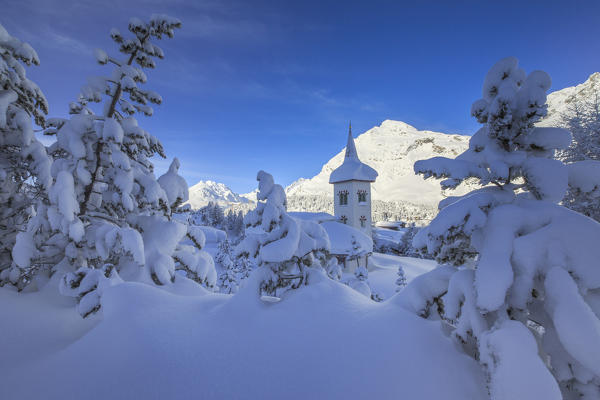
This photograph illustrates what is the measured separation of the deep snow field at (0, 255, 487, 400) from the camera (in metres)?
2.16

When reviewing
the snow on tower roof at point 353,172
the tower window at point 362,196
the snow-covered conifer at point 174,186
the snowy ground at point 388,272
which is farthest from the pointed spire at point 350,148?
the snow-covered conifer at point 174,186

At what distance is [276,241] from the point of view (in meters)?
3.76

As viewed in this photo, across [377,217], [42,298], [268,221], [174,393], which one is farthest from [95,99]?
[377,217]

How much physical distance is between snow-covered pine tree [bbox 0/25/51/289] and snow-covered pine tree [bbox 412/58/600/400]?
7.21m

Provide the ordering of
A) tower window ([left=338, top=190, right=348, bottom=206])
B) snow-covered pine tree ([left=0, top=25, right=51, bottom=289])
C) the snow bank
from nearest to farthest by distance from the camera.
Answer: the snow bank < snow-covered pine tree ([left=0, top=25, right=51, bottom=289]) < tower window ([left=338, top=190, right=348, bottom=206])

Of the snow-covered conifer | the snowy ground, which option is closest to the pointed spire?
the snowy ground

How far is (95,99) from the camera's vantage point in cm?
574

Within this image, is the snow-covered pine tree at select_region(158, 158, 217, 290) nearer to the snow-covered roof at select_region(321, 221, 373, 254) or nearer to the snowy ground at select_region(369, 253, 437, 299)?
the snowy ground at select_region(369, 253, 437, 299)

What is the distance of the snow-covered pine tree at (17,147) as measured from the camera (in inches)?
202

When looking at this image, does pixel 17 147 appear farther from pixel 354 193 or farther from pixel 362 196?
pixel 362 196

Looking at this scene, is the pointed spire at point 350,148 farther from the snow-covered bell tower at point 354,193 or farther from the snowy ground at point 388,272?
the snowy ground at point 388,272

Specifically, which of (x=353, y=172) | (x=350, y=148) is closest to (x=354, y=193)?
(x=353, y=172)

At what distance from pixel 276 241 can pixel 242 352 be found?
1546 millimetres

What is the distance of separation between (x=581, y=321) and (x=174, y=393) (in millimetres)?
3266
